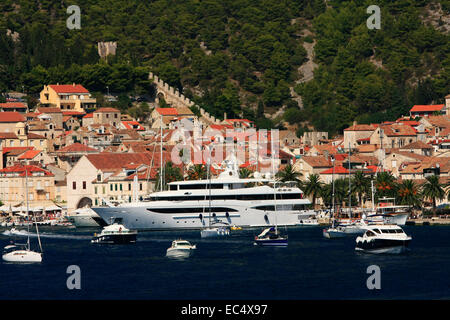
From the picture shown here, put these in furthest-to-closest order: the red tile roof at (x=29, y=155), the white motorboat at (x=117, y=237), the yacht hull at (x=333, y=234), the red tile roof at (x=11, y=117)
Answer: the red tile roof at (x=11, y=117), the red tile roof at (x=29, y=155), the yacht hull at (x=333, y=234), the white motorboat at (x=117, y=237)

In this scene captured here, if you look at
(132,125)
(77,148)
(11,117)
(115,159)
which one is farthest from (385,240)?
(132,125)

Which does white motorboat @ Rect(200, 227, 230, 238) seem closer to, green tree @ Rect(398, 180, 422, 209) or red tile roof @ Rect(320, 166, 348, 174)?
green tree @ Rect(398, 180, 422, 209)

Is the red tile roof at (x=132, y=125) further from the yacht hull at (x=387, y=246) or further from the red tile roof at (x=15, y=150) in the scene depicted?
the yacht hull at (x=387, y=246)

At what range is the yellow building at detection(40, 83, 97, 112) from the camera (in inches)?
6934

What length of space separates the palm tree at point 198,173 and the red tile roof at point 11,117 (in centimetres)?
4245

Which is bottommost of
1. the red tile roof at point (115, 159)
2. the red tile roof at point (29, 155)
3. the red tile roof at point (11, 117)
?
the red tile roof at point (115, 159)

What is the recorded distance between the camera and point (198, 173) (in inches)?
4993

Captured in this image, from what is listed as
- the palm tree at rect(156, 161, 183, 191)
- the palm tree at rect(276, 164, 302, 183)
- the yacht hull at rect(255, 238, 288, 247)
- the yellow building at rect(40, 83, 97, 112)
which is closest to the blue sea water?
the yacht hull at rect(255, 238, 288, 247)

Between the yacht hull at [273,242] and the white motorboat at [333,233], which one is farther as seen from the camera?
the white motorboat at [333,233]

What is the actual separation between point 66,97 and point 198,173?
55.3m

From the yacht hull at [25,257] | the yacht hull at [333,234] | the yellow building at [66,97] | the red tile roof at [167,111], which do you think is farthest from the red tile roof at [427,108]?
the yacht hull at [25,257]

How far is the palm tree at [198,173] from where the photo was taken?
12631 cm

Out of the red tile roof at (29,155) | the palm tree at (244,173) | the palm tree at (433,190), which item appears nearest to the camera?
the palm tree at (433,190)

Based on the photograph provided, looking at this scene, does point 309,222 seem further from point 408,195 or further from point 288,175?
point 288,175
